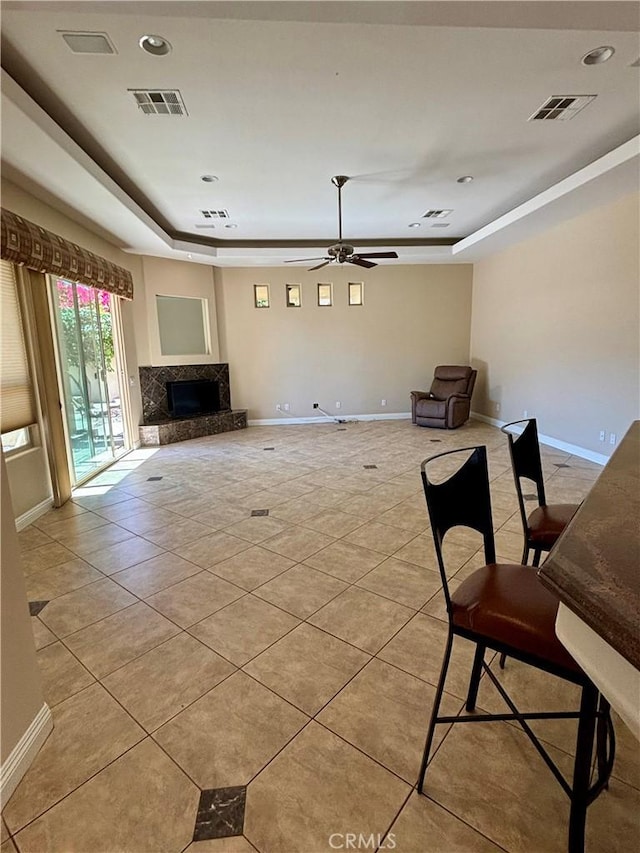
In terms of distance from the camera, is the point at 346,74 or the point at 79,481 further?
the point at 79,481

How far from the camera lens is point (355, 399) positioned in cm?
816

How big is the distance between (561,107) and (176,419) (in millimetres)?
6129

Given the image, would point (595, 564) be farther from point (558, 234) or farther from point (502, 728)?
point (558, 234)

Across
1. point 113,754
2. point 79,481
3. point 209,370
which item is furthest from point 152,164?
point 113,754

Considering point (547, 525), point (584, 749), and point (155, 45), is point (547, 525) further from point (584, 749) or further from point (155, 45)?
point (155, 45)

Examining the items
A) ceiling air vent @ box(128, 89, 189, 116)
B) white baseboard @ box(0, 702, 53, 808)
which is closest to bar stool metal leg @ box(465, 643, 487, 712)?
white baseboard @ box(0, 702, 53, 808)

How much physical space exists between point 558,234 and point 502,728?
5968 millimetres

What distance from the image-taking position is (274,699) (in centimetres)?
173

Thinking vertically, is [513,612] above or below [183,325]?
below

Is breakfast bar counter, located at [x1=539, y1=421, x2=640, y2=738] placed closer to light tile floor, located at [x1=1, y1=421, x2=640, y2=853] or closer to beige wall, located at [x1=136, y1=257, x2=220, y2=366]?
light tile floor, located at [x1=1, y1=421, x2=640, y2=853]

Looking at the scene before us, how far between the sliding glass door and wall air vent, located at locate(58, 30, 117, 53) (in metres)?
2.39

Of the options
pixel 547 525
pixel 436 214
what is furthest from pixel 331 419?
pixel 547 525

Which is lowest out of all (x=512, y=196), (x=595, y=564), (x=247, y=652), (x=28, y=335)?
(x=247, y=652)

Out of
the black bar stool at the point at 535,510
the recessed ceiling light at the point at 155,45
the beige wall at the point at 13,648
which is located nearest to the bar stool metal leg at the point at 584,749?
the black bar stool at the point at 535,510
